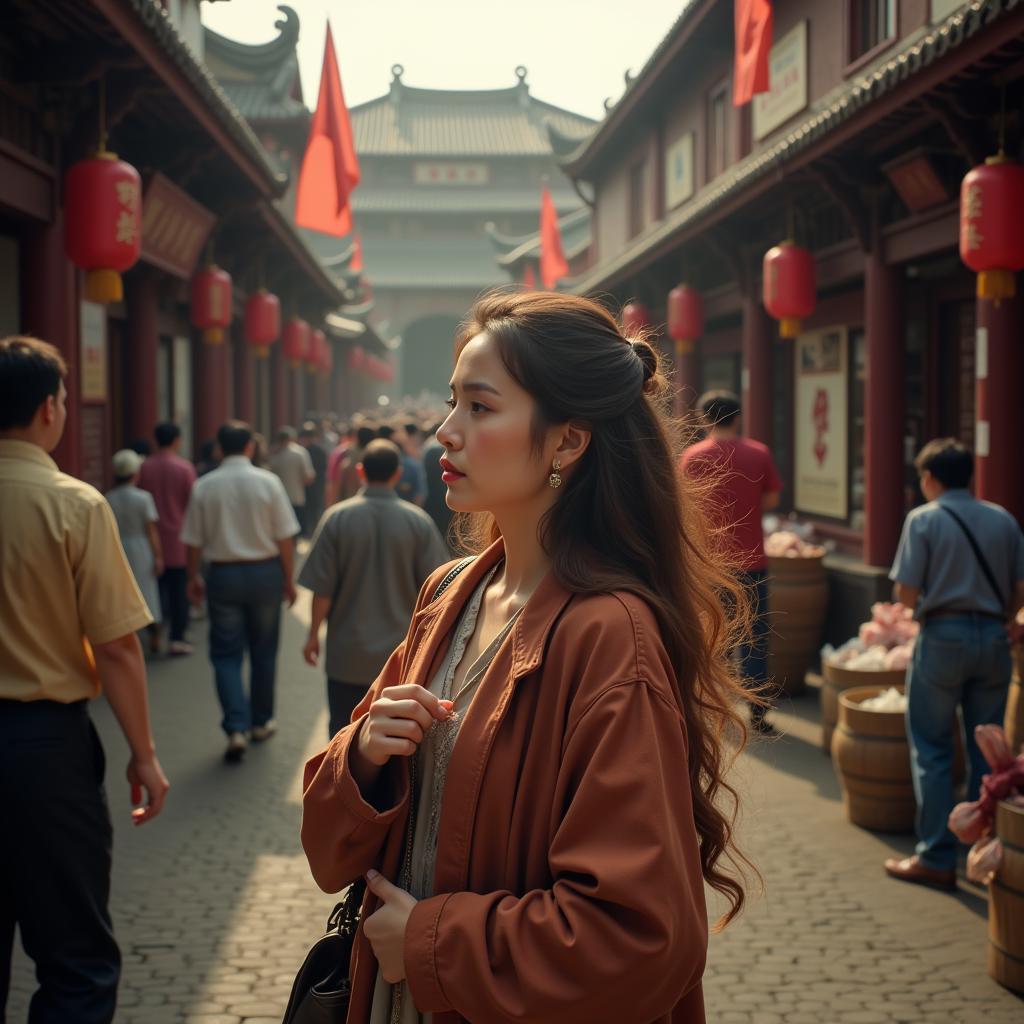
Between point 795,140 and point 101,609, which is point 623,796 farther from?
point 795,140

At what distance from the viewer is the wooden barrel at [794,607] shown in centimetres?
875

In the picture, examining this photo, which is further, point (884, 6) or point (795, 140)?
point (884, 6)

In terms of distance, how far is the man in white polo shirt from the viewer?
730cm

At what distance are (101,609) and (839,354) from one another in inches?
337

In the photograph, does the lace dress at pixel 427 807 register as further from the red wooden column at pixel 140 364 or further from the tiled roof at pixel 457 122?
the tiled roof at pixel 457 122

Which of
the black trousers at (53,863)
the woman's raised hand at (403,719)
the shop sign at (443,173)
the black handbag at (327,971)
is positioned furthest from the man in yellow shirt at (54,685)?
the shop sign at (443,173)

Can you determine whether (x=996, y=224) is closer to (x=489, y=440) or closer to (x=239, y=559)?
(x=239, y=559)

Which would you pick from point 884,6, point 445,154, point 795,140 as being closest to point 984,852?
point 795,140

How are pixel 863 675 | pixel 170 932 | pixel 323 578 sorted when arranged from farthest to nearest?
pixel 863 675 → pixel 323 578 → pixel 170 932

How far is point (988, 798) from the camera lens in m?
4.49

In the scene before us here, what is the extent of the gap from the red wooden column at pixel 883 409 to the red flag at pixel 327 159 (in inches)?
257

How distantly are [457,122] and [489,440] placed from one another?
2069 inches

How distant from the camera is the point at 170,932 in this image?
15.3 ft

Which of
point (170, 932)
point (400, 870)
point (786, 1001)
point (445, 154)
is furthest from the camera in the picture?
point (445, 154)
